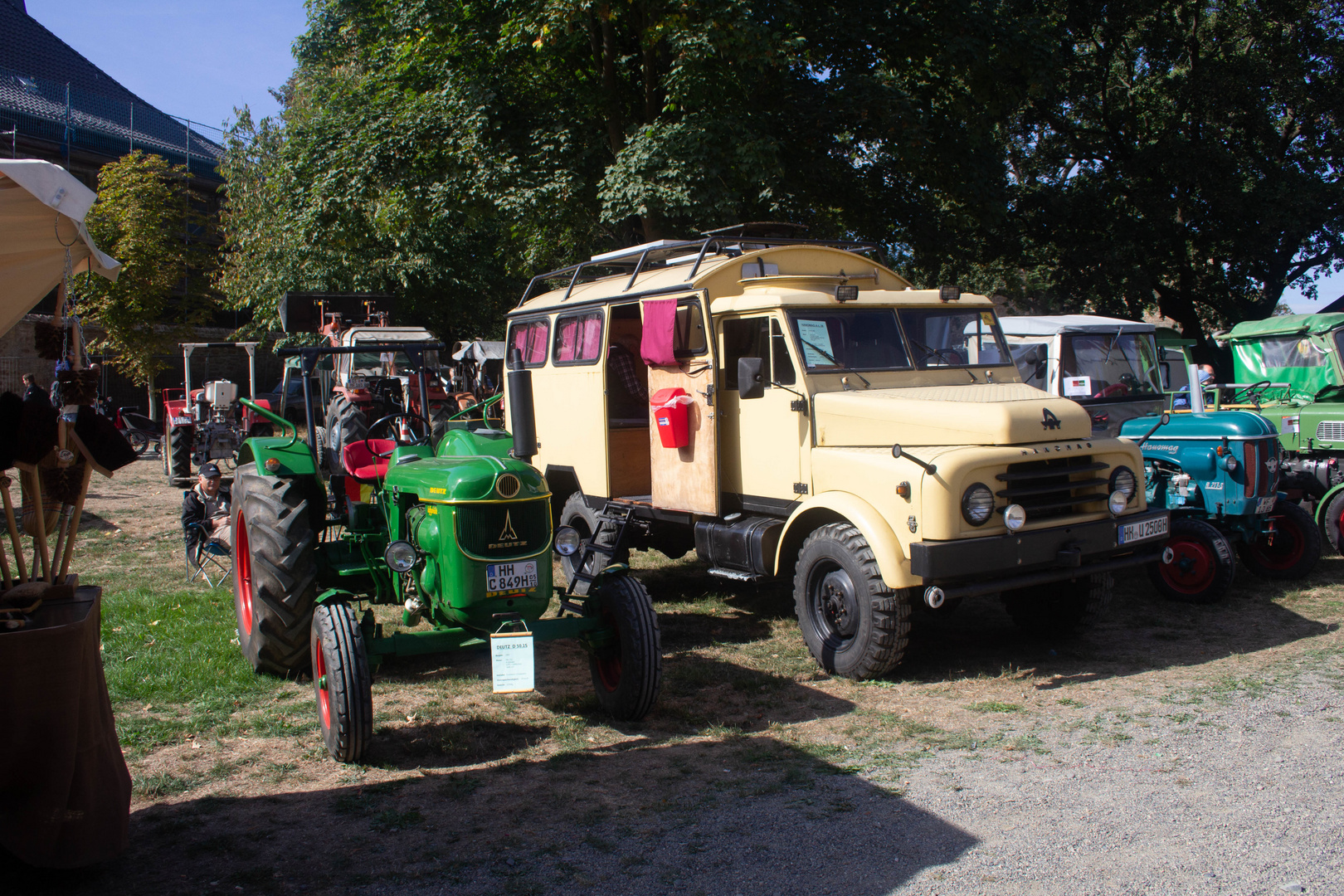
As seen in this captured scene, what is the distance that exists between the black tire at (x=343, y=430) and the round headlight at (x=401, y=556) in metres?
1.79

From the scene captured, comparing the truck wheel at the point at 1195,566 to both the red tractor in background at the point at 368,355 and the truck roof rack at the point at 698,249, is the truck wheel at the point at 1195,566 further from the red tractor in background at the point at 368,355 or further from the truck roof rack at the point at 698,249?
the red tractor in background at the point at 368,355

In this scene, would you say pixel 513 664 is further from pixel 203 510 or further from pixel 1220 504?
pixel 1220 504

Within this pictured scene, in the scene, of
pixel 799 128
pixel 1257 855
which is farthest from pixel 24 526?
pixel 799 128

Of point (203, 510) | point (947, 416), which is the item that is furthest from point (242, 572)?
point (947, 416)

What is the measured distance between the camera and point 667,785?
4.29 metres

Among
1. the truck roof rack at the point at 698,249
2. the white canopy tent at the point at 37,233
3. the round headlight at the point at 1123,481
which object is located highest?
the truck roof rack at the point at 698,249

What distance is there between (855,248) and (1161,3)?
50.8 feet

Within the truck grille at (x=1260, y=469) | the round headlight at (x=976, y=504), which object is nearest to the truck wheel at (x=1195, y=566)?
the truck grille at (x=1260, y=469)

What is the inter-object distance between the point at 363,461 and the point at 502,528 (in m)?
1.94

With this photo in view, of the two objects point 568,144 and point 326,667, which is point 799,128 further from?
point 326,667

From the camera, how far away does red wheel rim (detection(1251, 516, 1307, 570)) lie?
7.98 metres

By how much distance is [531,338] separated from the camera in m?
9.03

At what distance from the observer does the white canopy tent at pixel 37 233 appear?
3176mm

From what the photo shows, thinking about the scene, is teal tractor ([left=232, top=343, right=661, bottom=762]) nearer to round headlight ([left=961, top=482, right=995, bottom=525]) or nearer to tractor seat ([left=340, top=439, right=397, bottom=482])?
tractor seat ([left=340, top=439, right=397, bottom=482])
